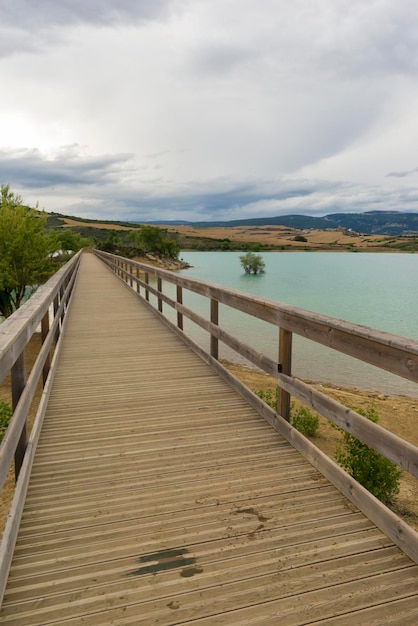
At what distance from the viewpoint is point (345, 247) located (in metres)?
134

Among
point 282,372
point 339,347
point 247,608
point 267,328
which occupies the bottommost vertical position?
point 267,328

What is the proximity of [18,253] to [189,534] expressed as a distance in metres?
21.8

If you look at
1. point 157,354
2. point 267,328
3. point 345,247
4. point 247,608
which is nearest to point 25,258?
point 267,328

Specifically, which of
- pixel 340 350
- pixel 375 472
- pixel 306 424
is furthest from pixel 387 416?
pixel 340 350

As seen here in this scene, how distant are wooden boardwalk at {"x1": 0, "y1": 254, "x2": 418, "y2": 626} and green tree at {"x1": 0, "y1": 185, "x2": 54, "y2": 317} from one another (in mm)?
18828

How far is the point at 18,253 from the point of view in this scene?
71.2ft

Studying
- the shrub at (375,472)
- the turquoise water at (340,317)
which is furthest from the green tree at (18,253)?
the shrub at (375,472)

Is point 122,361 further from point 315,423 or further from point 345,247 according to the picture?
point 345,247

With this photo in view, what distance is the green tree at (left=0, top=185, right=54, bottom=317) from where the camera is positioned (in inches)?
828

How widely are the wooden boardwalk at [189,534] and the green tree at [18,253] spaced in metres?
18.8

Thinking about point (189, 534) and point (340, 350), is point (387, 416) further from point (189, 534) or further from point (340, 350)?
point (189, 534)

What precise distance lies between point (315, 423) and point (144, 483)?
18.1ft

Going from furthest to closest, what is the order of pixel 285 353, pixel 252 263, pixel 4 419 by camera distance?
pixel 252 263
pixel 4 419
pixel 285 353

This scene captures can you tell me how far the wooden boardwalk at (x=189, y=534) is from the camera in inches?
75.4
